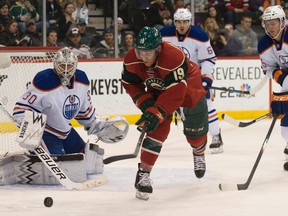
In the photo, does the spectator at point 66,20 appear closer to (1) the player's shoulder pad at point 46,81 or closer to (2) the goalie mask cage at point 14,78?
(2) the goalie mask cage at point 14,78

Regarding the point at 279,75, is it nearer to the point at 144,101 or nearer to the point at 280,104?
the point at 280,104

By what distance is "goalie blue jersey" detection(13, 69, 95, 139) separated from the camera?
200 inches

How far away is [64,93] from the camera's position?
517cm

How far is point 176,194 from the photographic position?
481cm

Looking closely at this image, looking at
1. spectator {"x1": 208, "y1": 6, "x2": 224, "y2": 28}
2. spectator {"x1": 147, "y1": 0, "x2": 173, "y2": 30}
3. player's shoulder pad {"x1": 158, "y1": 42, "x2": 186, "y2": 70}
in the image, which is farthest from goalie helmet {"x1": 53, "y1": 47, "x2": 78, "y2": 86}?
spectator {"x1": 208, "y1": 6, "x2": 224, "y2": 28}

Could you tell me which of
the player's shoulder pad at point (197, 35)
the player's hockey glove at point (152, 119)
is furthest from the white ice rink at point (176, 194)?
the player's shoulder pad at point (197, 35)

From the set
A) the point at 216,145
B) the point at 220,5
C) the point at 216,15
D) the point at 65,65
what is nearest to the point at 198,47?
the point at 216,145

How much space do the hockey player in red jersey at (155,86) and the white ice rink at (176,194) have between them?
223mm

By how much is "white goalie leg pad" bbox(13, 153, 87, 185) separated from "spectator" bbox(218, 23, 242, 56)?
4501 mm

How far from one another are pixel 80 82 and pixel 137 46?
2.78 ft

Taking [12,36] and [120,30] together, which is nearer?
[12,36]

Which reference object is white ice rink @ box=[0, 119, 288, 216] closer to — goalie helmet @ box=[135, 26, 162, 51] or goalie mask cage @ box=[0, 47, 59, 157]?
goalie mask cage @ box=[0, 47, 59, 157]

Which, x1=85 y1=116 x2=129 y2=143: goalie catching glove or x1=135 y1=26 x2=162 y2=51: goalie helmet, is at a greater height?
x1=135 y1=26 x2=162 y2=51: goalie helmet

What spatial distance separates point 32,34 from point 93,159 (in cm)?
323
